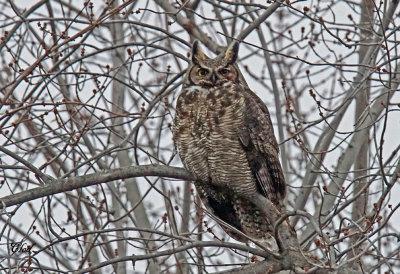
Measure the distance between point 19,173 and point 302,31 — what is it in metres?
3.27

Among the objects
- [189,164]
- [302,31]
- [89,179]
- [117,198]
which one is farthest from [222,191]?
[302,31]

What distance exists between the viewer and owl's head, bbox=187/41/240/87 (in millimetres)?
5422

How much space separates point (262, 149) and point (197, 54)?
38.7 inches

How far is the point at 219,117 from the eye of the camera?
5.15 meters

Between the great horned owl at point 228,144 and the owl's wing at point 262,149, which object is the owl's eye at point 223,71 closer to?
the great horned owl at point 228,144

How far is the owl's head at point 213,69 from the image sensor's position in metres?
5.42

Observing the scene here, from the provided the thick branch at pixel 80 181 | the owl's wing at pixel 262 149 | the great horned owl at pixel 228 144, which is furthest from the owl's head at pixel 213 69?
the thick branch at pixel 80 181

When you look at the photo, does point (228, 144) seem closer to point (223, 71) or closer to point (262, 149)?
point (262, 149)

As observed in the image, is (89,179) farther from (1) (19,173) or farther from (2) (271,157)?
(1) (19,173)

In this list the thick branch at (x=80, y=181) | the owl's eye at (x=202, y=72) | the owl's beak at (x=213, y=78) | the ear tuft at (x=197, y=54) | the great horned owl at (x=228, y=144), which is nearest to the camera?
the thick branch at (x=80, y=181)

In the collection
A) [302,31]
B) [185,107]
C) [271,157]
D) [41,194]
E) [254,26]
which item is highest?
[302,31]

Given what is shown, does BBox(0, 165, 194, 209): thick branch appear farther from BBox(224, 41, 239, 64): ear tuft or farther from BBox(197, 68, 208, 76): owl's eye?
BBox(224, 41, 239, 64): ear tuft

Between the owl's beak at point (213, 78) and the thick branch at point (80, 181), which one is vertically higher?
the owl's beak at point (213, 78)

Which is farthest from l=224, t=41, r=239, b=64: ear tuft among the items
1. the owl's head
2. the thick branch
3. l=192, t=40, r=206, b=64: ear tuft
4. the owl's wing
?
the thick branch
